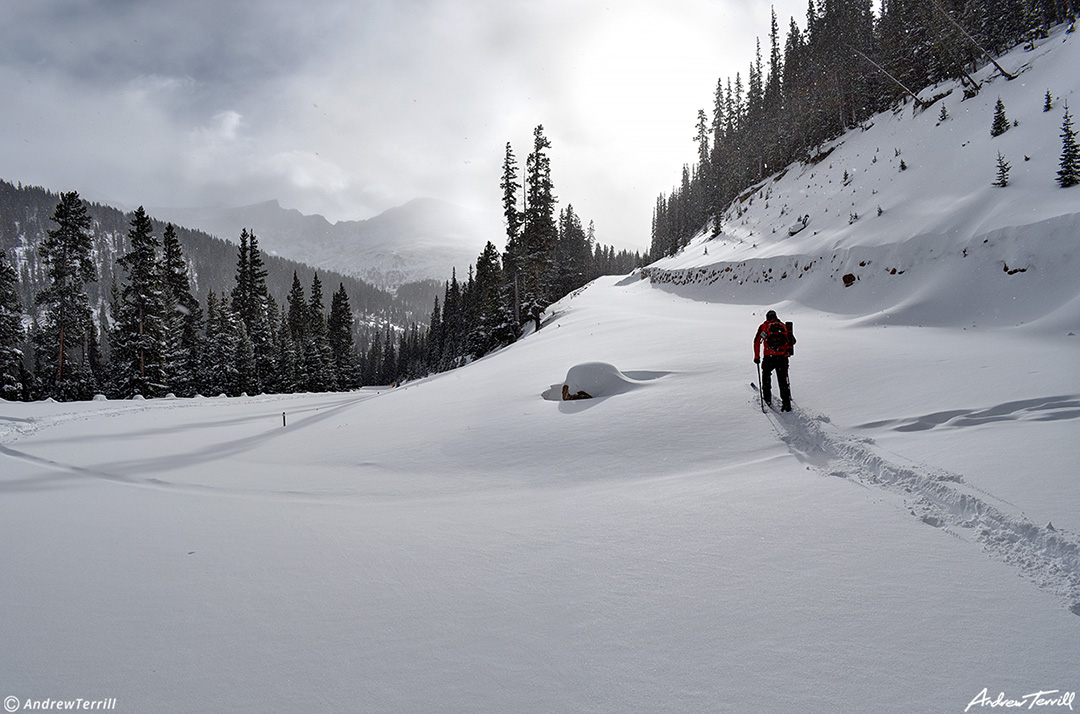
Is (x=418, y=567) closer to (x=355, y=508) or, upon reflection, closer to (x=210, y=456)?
(x=355, y=508)

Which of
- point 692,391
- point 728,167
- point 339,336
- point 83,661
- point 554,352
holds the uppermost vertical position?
point 728,167

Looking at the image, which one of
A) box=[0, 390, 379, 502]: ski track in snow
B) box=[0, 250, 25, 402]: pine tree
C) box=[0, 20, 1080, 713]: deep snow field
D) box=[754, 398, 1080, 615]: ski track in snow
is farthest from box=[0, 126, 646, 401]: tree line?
box=[754, 398, 1080, 615]: ski track in snow

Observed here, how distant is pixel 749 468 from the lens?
18.6ft

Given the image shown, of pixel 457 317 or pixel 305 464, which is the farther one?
pixel 457 317

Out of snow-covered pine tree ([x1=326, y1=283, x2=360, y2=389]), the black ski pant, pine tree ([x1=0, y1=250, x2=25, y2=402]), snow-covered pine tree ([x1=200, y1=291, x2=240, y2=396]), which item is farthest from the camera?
snow-covered pine tree ([x1=326, y1=283, x2=360, y2=389])

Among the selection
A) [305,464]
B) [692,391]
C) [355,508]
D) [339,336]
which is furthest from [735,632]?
[339,336]

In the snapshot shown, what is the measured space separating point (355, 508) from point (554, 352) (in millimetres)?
11161

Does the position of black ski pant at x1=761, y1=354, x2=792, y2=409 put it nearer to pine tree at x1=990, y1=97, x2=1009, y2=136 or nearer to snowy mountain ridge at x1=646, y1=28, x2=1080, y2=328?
snowy mountain ridge at x1=646, y1=28, x2=1080, y2=328

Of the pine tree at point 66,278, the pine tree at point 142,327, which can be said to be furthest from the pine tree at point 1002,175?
the pine tree at point 66,278

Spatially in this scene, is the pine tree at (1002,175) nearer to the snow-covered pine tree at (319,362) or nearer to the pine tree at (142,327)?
the pine tree at (142,327)

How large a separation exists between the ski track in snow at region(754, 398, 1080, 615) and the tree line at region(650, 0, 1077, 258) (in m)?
36.6

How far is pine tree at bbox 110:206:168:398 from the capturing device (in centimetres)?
2983

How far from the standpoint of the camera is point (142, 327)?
30000mm

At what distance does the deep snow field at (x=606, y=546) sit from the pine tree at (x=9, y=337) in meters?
23.7
